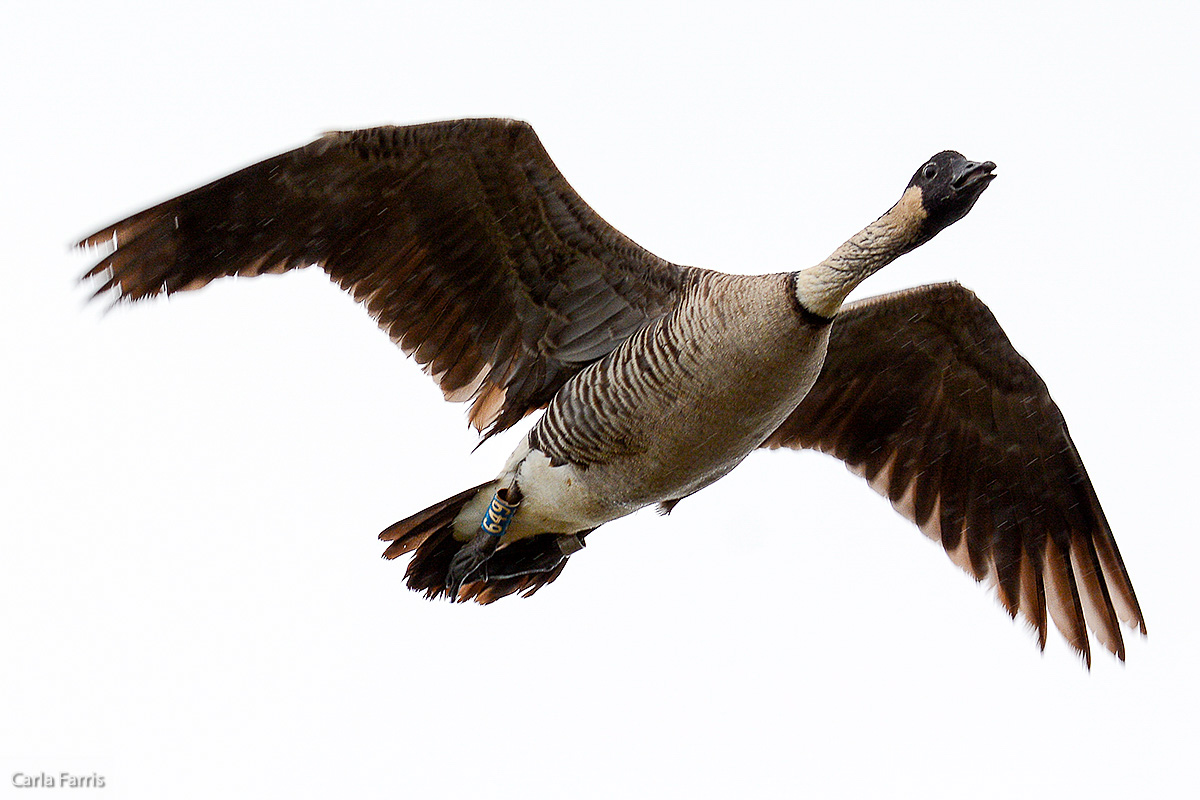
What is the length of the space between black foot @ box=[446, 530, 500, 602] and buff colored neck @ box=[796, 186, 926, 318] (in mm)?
2580

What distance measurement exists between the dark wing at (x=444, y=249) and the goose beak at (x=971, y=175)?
1974 mm

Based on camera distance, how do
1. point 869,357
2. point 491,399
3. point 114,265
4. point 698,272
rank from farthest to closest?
point 869,357, point 491,399, point 698,272, point 114,265

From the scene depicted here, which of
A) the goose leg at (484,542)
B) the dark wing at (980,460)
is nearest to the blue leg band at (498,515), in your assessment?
the goose leg at (484,542)

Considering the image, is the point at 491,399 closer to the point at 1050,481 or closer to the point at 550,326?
the point at 550,326

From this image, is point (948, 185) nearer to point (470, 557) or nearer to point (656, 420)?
point (656, 420)

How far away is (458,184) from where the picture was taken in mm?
8203

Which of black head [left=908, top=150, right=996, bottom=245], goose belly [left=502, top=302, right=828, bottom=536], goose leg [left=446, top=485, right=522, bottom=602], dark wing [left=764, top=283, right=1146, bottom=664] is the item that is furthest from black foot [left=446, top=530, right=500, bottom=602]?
black head [left=908, top=150, right=996, bottom=245]

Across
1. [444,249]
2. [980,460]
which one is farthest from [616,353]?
[980,460]

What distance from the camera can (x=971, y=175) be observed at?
272 inches

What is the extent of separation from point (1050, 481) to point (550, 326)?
388 cm

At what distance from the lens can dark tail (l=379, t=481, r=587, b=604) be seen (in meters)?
8.86

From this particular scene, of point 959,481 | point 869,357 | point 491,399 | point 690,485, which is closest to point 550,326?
point 491,399

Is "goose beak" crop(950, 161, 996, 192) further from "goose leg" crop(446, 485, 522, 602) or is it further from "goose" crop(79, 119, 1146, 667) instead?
"goose leg" crop(446, 485, 522, 602)

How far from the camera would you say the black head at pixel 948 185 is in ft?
22.7
